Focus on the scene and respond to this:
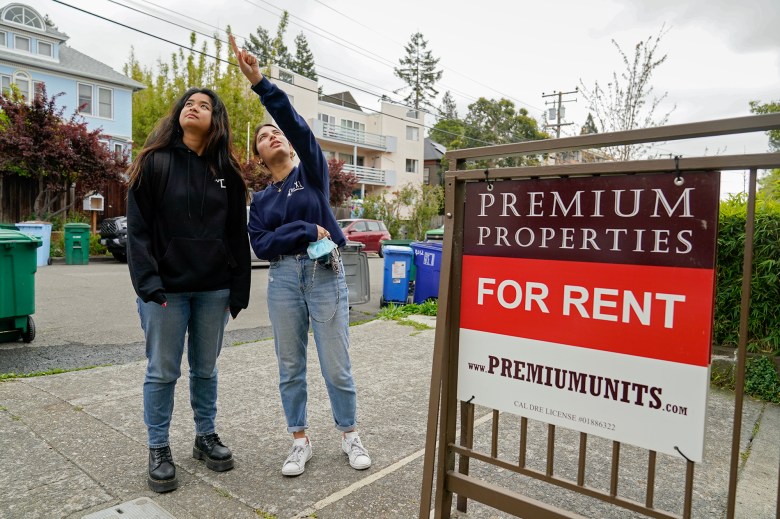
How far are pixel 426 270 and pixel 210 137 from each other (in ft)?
20.2

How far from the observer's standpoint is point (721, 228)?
15.9 ft

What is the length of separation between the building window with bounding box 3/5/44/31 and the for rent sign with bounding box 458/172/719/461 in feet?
97.0

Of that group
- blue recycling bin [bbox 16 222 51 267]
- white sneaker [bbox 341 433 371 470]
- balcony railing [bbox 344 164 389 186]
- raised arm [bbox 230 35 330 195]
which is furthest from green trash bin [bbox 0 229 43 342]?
balcony railing [bbox 344 164 389 186]

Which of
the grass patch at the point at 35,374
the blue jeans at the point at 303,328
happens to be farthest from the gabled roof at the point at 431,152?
the blue jeans at the point at 303,328

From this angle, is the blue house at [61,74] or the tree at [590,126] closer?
the tree at [590,126]

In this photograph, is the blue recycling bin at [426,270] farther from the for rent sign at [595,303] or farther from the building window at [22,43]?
the building window at [22,43]

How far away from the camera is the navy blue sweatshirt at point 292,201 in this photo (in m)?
2.90

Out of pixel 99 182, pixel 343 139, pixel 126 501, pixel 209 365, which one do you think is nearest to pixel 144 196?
pixel 209 365

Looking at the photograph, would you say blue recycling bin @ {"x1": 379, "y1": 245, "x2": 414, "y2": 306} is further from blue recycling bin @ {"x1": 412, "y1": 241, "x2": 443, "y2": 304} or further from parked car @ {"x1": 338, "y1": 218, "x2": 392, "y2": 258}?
parked car @ {"x1": 338, "y1": 218, "x2": 392, "y2": 258}

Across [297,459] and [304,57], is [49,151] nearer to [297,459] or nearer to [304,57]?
[297,459]

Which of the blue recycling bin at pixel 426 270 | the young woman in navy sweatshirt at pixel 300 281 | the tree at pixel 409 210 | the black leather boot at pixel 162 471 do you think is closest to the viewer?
the black leather boot at pixel 162 471

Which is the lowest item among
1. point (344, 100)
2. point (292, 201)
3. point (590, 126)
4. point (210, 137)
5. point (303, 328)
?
point (303, 328)

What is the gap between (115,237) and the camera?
1612cm

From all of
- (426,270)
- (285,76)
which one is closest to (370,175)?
(285,76)
